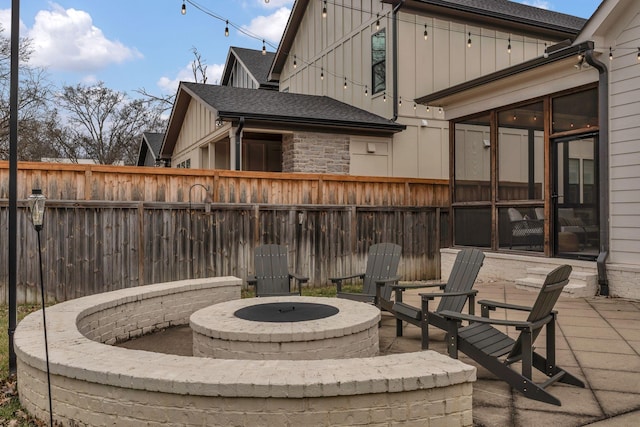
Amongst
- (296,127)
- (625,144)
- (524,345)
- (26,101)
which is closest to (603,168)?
(625,144)

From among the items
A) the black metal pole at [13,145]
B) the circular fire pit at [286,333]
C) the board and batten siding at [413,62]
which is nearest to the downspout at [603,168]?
the circular fire pit at [286,333]

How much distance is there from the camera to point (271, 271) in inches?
252

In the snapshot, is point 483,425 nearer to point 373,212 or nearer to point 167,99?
point 373,212

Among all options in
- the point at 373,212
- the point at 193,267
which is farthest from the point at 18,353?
the point at 373,212

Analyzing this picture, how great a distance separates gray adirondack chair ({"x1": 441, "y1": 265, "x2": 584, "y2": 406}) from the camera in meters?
3.15

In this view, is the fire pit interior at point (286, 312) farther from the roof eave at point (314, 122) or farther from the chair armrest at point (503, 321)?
the roof eave at point (314, 122)

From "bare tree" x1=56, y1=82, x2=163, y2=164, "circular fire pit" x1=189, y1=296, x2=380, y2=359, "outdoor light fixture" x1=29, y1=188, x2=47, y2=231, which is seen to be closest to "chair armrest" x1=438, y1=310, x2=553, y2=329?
"circular fire pit" x1=189, y1=296, x2=380, y2=359

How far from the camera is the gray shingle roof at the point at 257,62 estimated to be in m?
19.1

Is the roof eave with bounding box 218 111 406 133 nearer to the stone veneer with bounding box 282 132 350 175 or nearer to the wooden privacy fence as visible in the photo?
the stone veneer with bounding box 282 132 350 175

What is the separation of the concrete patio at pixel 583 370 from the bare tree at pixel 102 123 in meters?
26.6

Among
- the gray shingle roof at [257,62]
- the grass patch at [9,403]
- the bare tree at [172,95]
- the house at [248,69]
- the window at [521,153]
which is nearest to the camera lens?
the grass patch at [9,403]

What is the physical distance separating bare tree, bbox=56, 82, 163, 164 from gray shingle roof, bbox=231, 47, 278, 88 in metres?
9.72

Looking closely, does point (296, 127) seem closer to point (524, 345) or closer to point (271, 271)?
point (271, 271)

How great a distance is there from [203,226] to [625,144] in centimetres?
600
